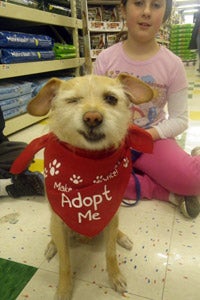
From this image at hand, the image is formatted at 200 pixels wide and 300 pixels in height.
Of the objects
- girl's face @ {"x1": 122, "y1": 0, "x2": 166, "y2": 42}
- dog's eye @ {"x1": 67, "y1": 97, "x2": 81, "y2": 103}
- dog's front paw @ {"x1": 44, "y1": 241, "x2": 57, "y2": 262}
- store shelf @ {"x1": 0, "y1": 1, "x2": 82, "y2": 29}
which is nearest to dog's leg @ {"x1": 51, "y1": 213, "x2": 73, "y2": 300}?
dog's front paw @ {"x1": 44, "y1": 241, "x2": 57, "y2": 262}

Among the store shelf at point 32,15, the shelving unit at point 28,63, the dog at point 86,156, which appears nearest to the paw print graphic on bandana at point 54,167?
the dog at point 86,156

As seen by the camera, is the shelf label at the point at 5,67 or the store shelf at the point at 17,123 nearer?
the shelf label at the point at 5,67

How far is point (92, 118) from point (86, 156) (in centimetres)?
16

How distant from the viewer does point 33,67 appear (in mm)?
2166

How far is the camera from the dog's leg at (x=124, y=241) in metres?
0.92

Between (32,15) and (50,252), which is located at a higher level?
(32,15)

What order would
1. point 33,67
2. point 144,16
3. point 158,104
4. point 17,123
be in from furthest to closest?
point 33,67, point 17,123, point 158,104, point 144,16

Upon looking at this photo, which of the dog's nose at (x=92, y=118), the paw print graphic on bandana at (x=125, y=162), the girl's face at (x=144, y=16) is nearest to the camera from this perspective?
the dog's nose at (x=92, y=118)

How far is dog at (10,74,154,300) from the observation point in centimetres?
70

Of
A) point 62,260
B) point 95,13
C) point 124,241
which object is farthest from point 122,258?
point 95,13

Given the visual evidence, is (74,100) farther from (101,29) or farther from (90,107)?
(101,29)

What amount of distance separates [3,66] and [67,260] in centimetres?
150

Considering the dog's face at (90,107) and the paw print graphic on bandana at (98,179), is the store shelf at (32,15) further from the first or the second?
the paw print graphic on bandana at (98,179)

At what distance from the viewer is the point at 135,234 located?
3.26ft
